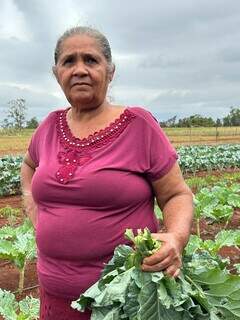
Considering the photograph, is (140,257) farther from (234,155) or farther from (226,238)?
(234,155)

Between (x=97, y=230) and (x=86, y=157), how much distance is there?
31cm

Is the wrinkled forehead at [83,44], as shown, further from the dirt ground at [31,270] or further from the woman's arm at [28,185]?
the dirt ground at [31,270]

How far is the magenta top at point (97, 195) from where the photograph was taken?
7.89 ft

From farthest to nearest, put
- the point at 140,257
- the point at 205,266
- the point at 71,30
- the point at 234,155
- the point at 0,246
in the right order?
the point at 234,155 < the point at 0,246 < the point at 71,30 < the point at 205,266 < the point at 140,257

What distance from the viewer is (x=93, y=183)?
Result: 2.39m

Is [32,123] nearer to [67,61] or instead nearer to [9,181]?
[9,181]

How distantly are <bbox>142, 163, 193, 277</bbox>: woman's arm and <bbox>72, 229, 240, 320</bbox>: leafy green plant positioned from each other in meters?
0.06

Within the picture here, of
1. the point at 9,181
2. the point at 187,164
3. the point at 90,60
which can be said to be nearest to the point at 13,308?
the point at 90,60

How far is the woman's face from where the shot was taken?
250 cm

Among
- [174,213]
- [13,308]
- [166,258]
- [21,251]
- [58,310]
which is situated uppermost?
[174,213]

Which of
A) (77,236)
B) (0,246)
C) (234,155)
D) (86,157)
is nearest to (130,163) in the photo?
(86,157)

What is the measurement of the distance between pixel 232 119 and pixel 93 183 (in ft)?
254

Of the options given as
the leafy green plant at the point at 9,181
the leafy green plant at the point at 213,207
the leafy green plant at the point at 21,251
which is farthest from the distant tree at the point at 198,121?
the leafy green plant at the point at 21,251

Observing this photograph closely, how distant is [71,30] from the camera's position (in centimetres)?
257
